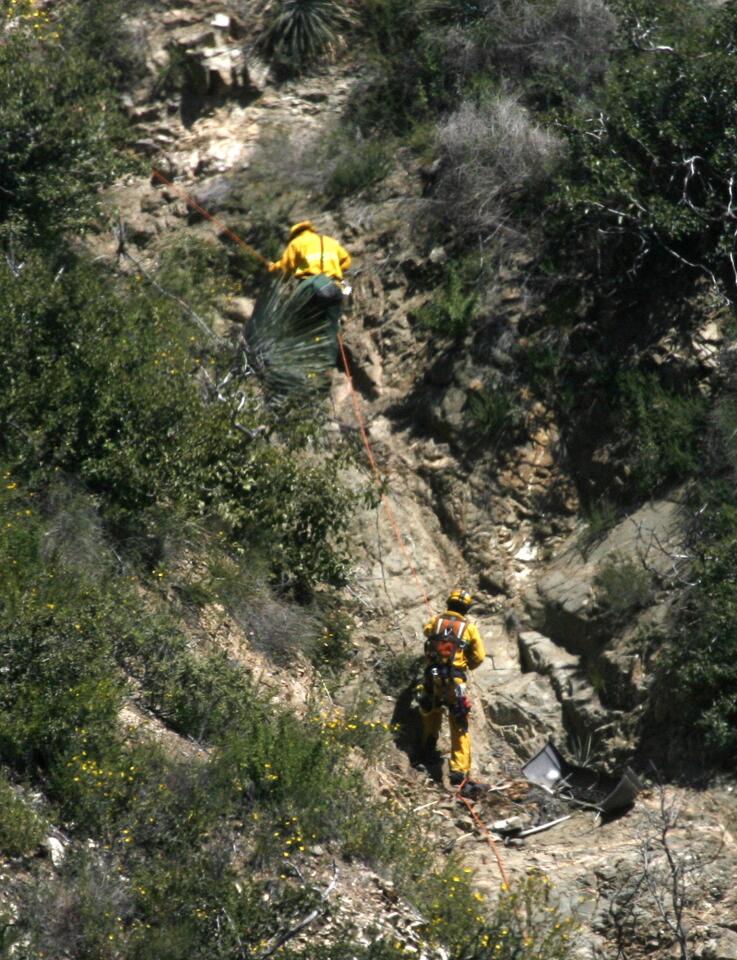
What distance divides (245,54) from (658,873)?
405 inches

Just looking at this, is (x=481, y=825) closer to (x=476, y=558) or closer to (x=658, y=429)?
(x=476, y=558)

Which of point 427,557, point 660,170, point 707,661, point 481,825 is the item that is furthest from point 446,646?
point 660,170

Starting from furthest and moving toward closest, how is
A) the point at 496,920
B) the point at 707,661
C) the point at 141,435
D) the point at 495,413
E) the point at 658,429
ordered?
the point at 495,413 < the point at 658,429 < the point at 141,435 < the point at 707,661 < the point at 496,920

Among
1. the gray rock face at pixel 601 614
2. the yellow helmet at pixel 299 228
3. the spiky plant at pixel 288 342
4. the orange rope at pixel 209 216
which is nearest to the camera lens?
the gray rock face at pixel 601 614

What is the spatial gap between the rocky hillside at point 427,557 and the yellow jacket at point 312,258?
590mm

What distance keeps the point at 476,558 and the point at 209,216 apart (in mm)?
4850

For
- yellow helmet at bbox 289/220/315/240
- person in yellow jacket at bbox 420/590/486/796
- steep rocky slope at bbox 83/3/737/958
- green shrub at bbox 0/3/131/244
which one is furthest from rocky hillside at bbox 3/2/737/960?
yellow helmet at bbox 289/220/315/240

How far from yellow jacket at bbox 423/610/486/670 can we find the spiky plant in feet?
9.65

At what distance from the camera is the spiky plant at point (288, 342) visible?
13664mm

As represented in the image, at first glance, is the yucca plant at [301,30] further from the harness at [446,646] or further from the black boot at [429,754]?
the black boot at [429,754]

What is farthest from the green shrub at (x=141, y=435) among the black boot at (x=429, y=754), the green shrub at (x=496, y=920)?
the green shrub at (x=496, y=920)

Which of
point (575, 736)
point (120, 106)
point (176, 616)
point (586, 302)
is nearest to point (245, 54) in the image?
point (120, 106)

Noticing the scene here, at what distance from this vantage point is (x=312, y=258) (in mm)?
14039

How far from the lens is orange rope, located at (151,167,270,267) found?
15.2 m
